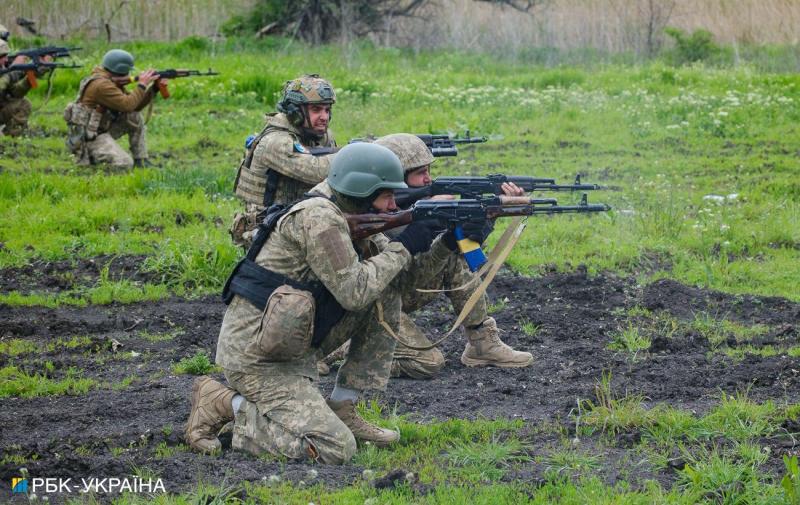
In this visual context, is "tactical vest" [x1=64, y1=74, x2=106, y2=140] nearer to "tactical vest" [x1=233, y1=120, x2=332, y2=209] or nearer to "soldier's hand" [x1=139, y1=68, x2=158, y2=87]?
"soldier's hand" [x1=139, y1=68, x2=158, y2=87]

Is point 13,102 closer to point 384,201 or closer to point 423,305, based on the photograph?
point 423,305

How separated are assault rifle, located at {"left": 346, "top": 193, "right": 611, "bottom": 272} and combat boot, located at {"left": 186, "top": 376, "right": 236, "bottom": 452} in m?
1.12

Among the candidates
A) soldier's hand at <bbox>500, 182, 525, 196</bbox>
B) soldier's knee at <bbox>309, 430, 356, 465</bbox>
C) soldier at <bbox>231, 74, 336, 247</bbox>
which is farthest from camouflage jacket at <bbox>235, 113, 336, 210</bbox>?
soldier's knee at <bbox>309, 430, 356, 465</bbox>

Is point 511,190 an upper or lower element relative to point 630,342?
upper

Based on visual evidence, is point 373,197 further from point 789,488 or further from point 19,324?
point 19,324

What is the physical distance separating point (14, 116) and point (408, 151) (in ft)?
34.3

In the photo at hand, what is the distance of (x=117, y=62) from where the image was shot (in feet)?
45.5

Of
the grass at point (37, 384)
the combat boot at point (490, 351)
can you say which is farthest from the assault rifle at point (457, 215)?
the grass at point (37, 384)

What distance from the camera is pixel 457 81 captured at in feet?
61.1

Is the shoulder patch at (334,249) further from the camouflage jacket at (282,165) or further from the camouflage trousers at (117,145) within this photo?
the camouflage trousers at (117,145)

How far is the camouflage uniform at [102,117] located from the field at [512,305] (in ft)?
1.41

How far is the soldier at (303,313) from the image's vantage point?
5.70 m

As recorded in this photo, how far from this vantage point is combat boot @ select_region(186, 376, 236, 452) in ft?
19.3

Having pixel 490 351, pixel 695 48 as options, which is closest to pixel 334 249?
pixel 490 351
